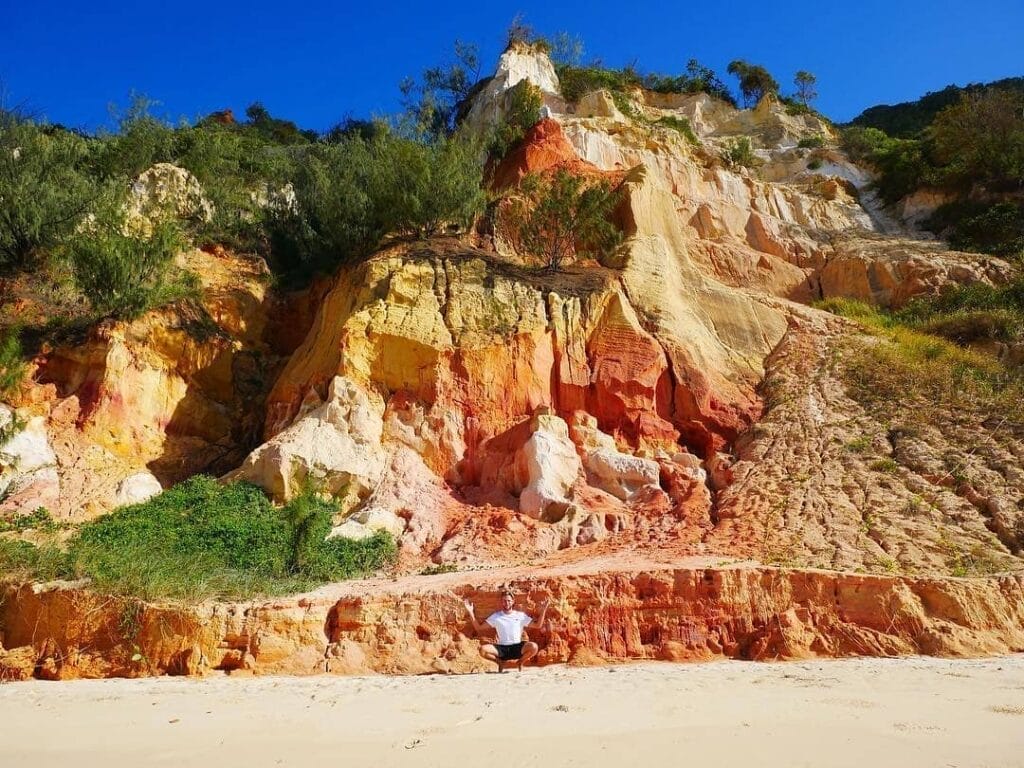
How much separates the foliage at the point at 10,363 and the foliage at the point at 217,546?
14.1 ft

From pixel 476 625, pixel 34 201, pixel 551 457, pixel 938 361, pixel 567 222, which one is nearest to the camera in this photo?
pixel 476 625

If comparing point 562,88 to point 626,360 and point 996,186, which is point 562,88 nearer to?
point 996,186

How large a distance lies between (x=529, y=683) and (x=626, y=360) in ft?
31.3

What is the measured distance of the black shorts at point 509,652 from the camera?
8.57 m

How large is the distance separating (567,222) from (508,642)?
490 inches

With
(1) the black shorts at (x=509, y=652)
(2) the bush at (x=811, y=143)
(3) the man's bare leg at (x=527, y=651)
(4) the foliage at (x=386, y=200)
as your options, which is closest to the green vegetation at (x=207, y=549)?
(1) the black shorts at (x=509, y=652)

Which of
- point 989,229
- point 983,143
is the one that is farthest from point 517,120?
point 983,143

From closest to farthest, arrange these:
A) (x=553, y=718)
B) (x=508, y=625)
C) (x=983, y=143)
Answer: (x=553, y=718)
(x=508, y=625)
(x=983, y=143)

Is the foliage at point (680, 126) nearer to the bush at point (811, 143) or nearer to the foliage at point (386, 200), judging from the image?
the bush at point (811, 143)

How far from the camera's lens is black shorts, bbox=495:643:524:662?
8570 mm

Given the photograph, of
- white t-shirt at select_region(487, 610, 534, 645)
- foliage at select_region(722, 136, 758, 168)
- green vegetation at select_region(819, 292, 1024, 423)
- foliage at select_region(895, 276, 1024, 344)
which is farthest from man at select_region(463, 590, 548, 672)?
foliage at select_region(722, 136, 758, 168)

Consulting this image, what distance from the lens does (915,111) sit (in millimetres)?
42500

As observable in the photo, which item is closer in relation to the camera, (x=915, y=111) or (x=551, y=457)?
(x=551, y=457)

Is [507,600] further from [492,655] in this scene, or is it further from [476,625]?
[492,655]
